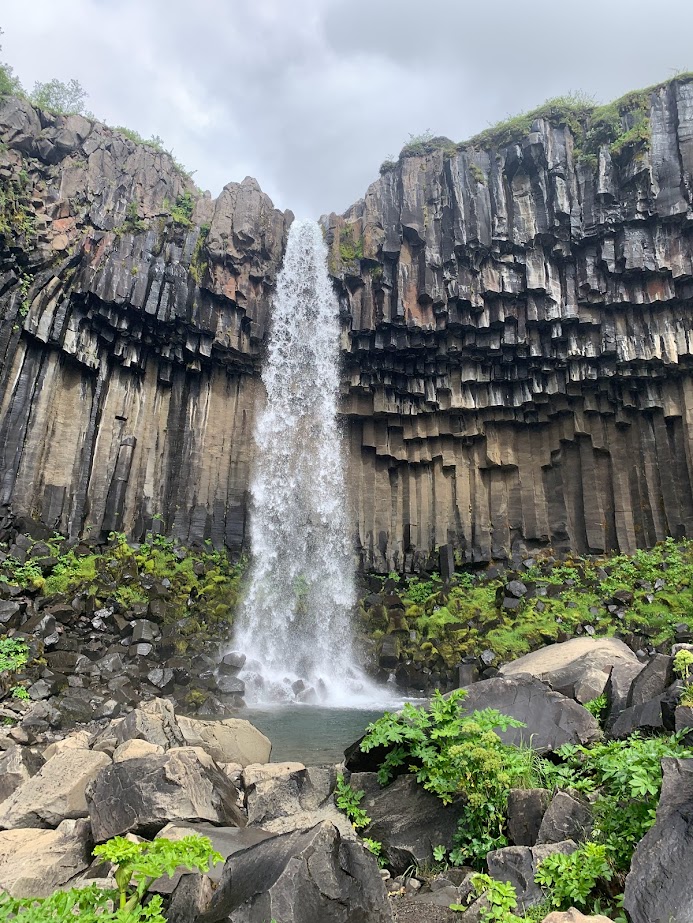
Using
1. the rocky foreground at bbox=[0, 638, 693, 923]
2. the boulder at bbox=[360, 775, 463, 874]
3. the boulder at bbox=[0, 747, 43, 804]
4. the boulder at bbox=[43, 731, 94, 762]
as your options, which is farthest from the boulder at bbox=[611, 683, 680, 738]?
the boulder at bbox=[0, 747, 43, 804]

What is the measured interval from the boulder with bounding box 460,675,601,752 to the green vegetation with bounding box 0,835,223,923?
3.15m

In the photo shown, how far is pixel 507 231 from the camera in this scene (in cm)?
2077

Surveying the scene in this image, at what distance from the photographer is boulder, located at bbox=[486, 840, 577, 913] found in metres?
3.54

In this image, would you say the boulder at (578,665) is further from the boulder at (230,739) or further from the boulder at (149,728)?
the boulder at (149,728)

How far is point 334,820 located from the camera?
5.25 m

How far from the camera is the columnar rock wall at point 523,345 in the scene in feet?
65.1

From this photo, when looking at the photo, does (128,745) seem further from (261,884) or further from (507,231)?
(507,231)

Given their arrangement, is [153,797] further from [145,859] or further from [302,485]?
[302,485]

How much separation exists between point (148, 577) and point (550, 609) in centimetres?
1142

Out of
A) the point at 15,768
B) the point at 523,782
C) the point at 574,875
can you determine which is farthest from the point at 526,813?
the point at 15,768

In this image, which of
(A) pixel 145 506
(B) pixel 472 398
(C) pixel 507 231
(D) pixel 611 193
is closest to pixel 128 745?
(A) pixel 145 506

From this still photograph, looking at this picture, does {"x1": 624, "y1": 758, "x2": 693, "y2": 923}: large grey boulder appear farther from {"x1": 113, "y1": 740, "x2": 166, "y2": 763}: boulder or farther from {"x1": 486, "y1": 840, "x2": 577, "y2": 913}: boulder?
{"x1": 113, "y1": 740, "x2": 166, "y2": 763}: boulder

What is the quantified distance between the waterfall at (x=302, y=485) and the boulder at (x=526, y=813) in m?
14.2

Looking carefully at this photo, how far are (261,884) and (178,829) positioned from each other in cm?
166
